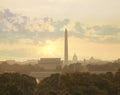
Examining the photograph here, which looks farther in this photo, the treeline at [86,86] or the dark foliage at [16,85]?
the dark foliage at [16,85]

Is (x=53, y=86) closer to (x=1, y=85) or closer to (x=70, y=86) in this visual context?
(x=1, y=85)

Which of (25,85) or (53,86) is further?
(25,85)

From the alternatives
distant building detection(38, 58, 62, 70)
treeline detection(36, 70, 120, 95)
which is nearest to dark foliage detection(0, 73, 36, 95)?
treeline detection(36, 70, 120, 95)

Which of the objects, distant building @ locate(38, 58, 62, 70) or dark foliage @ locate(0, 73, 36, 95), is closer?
dark foliage @ locate(0, 73, 36, 95)

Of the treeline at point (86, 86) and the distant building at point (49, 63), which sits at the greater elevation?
the treeline at point (86, 86)

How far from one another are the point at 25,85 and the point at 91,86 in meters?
14.9

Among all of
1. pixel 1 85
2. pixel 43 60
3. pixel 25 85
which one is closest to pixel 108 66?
pixel 43 60

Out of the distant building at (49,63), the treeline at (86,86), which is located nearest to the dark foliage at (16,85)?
the treeline at (86,86)

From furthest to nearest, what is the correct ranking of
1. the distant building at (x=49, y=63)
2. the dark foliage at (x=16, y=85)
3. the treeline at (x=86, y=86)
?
the distant building at (x=49, y=63)
the dark foliage at (x=16, y=85)
the treeline at (x=86, y=86)

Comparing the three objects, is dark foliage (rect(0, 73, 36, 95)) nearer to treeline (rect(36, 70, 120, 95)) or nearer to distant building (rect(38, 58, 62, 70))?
treeline (rect(36, 70, 120, 95))

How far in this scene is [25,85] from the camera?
45.0m

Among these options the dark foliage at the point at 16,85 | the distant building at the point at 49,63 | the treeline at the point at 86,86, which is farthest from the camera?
A: the distant building at the point at 49,63

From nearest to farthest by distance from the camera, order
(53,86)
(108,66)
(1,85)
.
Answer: (1,85) < (53,86) < (108,66)

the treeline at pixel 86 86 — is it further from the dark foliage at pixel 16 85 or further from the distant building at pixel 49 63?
the distant building at pixel 49 63
